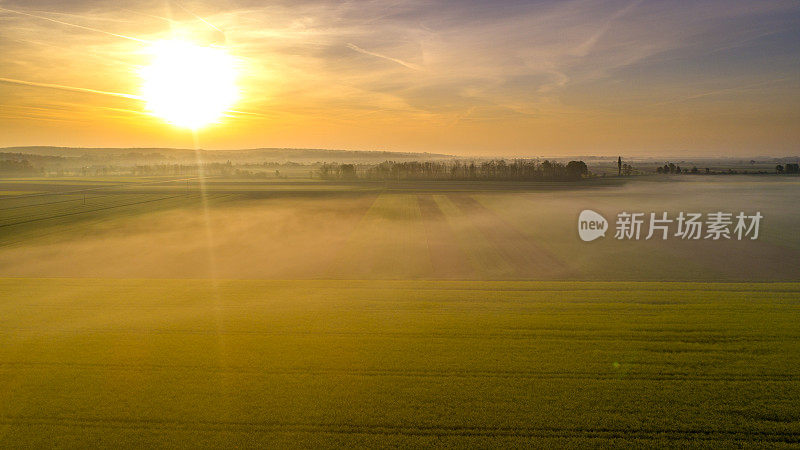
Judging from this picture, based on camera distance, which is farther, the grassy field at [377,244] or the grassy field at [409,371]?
the grassy field at [377,244]

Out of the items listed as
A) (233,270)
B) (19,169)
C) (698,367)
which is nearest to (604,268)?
(698,367)

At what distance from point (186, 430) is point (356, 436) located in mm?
2672

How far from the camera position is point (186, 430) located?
281 inches

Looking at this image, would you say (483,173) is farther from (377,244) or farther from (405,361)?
(405,361)

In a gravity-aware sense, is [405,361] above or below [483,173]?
below

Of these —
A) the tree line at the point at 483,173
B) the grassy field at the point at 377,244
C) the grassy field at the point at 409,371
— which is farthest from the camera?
the tree line at the point at 483,173

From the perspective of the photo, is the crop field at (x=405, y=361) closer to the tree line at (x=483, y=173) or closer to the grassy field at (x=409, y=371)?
the grassy field at (x=409, y=371)

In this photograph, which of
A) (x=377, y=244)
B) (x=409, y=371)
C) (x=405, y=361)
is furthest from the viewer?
(x=377, y=244)

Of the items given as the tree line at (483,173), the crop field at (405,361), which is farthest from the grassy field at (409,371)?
the tree line at (483,173)

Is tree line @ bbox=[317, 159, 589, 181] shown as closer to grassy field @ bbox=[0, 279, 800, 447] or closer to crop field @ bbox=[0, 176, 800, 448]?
crop field @ bbox=[0, 176, 800, 448]

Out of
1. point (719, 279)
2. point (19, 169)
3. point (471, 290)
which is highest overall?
point (19, 169)

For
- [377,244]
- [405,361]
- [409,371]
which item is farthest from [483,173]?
[409,371]

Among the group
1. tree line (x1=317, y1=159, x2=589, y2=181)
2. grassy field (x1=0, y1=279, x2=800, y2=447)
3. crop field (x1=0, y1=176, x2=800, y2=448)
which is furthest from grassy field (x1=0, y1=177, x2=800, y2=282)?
tree line (x1=317, y1=159, x2=589, y2=181)

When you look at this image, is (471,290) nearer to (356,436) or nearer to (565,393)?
(565,393)
